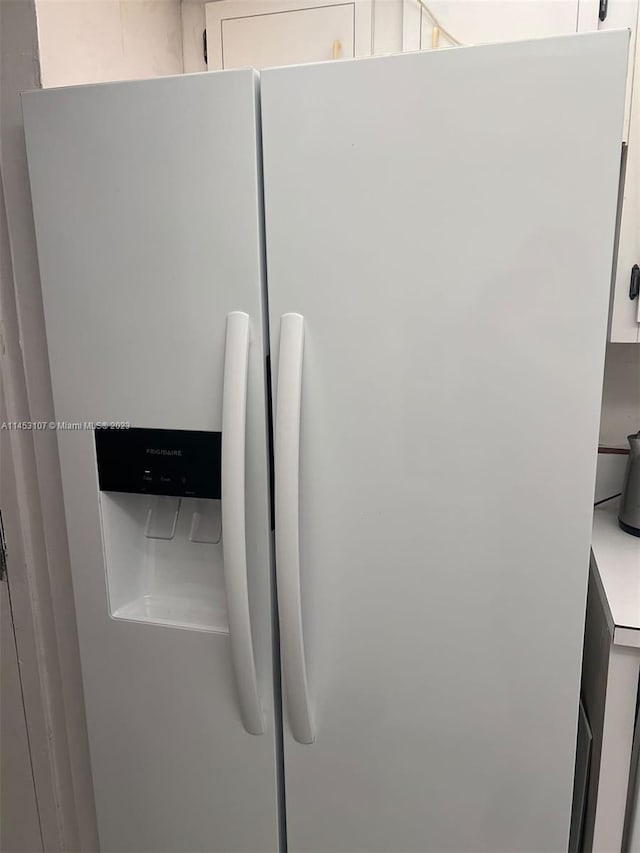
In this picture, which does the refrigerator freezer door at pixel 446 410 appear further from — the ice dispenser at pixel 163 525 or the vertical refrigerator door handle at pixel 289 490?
the ice dispenser at pixel 163 525

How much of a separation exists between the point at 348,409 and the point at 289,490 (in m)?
0.16

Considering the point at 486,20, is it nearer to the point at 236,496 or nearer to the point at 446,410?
the point at 446,410

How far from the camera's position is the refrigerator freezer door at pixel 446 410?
0.86 metres

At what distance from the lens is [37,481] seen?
4.15 ft

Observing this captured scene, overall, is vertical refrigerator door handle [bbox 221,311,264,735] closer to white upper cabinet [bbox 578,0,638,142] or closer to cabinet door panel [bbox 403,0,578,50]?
cabinet door panel [bbox 403,0,578,50]

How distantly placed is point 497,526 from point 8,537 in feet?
3.35

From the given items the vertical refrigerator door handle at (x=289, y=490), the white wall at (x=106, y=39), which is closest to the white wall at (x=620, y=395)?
the vertical refrigerator door handle at (x=289, y=490)

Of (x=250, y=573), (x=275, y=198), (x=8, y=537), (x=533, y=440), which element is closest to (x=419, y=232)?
(x=275, y=198)

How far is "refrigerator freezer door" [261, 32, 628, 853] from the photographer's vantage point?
0.86m

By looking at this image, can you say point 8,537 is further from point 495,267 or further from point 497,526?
point 495,267

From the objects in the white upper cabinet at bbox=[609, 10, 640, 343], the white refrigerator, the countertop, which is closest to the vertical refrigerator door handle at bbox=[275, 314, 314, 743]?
the white refrigerator

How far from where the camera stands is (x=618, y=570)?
1.17 metres

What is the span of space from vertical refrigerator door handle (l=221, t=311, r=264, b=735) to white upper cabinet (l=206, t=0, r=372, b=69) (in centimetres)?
85

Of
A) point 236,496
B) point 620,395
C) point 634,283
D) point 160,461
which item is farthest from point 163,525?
point 620,395
